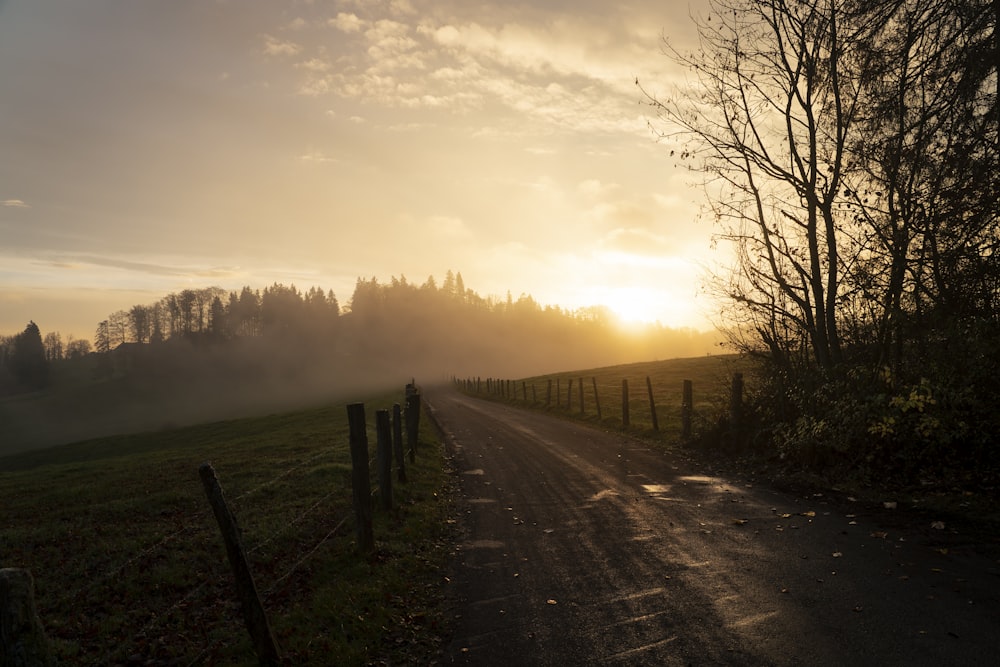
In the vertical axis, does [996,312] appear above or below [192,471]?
above

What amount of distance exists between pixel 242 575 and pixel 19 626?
2104mm

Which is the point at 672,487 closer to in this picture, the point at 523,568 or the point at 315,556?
the point at 523,568

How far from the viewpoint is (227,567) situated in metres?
9.16

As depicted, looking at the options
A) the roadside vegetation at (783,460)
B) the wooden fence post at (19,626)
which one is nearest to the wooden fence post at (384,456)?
the wooden fence post at (19,626)

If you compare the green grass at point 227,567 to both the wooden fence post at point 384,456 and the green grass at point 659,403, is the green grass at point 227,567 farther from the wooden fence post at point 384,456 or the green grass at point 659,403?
the green grass at point 659,403

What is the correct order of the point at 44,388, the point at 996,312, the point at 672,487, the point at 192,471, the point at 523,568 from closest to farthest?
the point at 523,568 → the point at 996,312 → the point at 672,487 → the point at 192,471 → the point at 44,388

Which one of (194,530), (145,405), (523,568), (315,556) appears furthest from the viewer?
(145,405)

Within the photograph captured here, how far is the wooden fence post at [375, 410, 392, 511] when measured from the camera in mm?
10500

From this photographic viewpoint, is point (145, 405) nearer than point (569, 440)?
No

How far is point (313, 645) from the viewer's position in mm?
5691

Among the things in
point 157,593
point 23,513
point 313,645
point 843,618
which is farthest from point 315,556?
point 23,513

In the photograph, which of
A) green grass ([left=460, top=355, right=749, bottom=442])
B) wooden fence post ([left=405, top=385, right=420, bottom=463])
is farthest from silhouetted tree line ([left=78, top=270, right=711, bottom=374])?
wooden fence post ([left=405, top=385, right=420, bottom=463])

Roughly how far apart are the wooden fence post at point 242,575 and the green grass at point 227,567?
35cm

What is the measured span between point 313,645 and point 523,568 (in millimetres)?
3025
